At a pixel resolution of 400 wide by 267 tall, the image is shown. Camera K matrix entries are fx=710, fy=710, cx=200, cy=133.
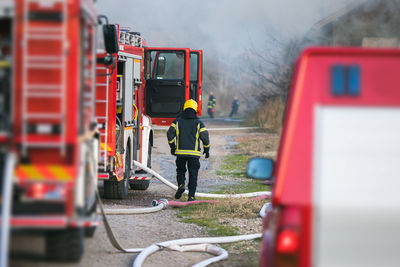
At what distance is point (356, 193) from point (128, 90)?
316 inches

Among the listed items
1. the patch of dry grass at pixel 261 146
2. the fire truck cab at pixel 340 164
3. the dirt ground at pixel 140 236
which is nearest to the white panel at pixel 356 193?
the fire truck cab at pixel 340 164

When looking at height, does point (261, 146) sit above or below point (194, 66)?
below


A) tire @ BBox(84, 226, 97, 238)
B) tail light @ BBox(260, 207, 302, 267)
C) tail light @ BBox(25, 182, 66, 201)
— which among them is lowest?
tire @ BBox(84, 226, 97, 238)

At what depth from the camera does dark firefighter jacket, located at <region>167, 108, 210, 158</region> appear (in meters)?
10.9

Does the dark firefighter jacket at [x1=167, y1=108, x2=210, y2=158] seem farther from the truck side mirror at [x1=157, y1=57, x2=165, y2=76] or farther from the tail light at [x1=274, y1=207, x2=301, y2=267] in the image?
the tail light at [x1=274, y1=207, x2=301, y2=267]

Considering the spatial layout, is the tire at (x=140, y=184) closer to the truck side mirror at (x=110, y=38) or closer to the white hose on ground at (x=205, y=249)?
the white hose on ground at (x=205, y=249)

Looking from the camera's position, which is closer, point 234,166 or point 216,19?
point 234,166

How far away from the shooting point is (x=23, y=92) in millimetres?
3623

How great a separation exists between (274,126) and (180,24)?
5.56m

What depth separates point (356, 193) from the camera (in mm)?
2975

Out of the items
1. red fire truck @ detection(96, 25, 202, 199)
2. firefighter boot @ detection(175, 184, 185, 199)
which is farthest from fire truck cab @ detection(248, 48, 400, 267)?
firefighter boot @ detection(175, 184, 185, 199)

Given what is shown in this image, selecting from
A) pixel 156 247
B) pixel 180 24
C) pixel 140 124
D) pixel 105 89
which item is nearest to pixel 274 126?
pixel 180 24

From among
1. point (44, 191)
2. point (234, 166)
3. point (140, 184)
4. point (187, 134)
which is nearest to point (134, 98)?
point (187, 134)

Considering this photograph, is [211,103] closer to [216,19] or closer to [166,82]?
[216,19]
